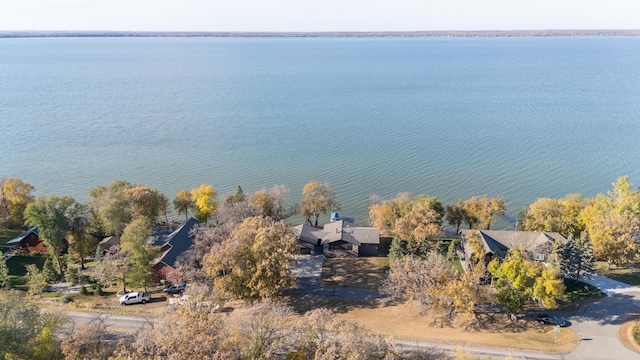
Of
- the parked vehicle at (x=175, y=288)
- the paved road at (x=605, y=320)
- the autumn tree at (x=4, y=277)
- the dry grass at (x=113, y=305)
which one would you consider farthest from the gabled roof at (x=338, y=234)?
the autumn tree at (x=4, y=277)

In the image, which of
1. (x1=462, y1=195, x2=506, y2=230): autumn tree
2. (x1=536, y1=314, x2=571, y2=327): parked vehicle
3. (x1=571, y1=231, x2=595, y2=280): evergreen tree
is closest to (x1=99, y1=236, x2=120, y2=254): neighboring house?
(x1=462, y1=195, x2=506, y2=230): autumn tree

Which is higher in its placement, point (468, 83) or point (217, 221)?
point (468, 83)

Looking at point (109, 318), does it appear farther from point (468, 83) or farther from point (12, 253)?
point (468, 83)

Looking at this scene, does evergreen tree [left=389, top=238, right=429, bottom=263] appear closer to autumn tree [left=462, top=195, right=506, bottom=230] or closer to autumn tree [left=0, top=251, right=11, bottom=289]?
autumn tree [left=462, top=195, right=506, bottom=230]

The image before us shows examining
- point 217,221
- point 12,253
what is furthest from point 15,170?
point 217,221

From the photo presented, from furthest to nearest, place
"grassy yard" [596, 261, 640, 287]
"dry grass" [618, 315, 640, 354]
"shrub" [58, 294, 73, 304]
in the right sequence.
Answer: "grassy yard" [596, 261, 640, 287] → "shrub" [58, 294, 73, 304] → "dry grass" [618, 315, 640, 354]

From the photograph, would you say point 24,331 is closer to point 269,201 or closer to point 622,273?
point 269,201
